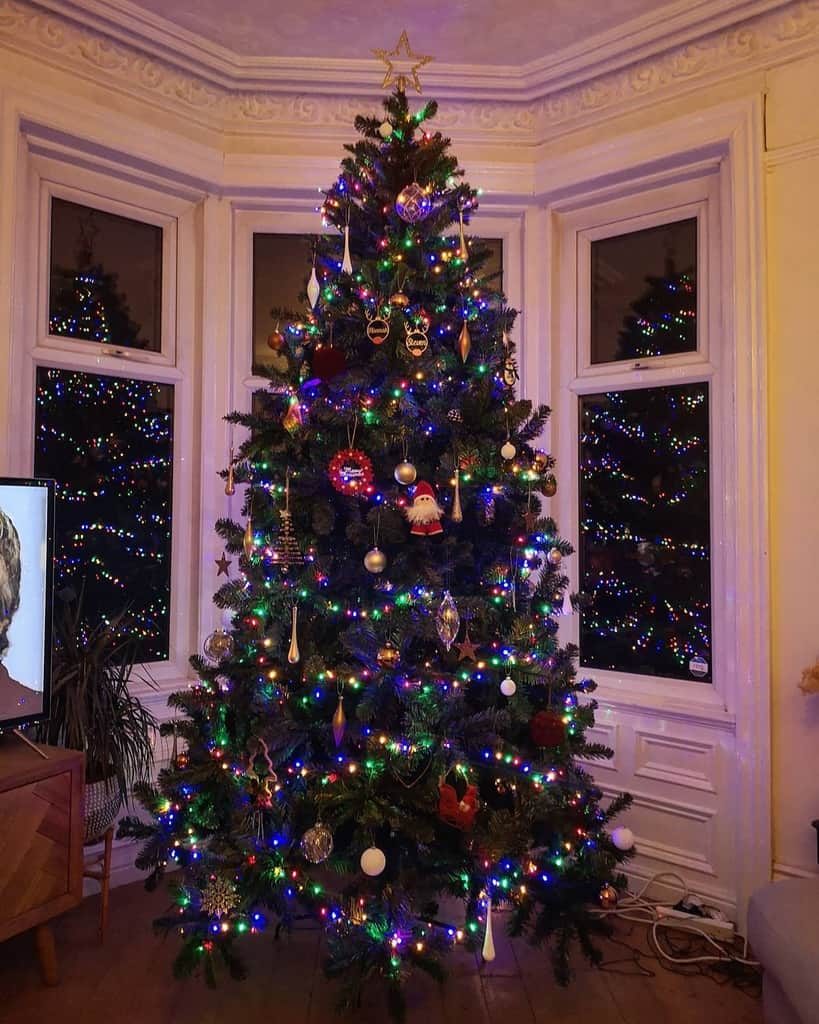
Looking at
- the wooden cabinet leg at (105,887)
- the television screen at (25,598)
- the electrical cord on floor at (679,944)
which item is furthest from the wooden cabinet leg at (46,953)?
the electrical cord on floor at (679,944)

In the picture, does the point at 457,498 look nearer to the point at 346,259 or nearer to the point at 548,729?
the point at 548,729

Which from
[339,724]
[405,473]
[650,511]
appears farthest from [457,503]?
[650,511]

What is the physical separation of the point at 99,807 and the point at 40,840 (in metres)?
0.35

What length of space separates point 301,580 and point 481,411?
69 cm

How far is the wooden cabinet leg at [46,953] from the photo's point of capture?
208 cm

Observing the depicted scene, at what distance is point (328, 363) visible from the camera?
208 centimetres

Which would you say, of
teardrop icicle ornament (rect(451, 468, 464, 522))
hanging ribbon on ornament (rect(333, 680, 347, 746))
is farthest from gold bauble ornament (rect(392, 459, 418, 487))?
hanging ribbon on ornament (rect(333, 680, 347, 746))

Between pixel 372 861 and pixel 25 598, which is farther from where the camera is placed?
pixel 25 598

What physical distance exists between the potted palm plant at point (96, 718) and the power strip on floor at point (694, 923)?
1.83 meters

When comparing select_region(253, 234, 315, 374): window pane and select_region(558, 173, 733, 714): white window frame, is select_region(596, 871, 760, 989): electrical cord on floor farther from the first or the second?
select_region(253, 234, 315, 374): window pane

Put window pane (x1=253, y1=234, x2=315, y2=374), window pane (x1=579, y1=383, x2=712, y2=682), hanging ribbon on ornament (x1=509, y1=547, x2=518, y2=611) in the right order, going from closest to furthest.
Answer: hanging ribbon on ornament (x1=509, y1=547, x2=518, y2=611) < window pane (x1=579, y1=383, x2=712, y2=682) < window pane (x1=253, y1=234, x2=315, y2=374)

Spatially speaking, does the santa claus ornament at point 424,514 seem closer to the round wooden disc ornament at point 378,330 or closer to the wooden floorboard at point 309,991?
the round wooden disc ornament at point 378,330

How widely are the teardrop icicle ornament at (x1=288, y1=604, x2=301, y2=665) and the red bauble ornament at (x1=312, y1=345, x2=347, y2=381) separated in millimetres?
649

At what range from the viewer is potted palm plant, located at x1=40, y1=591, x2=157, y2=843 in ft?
7.59
